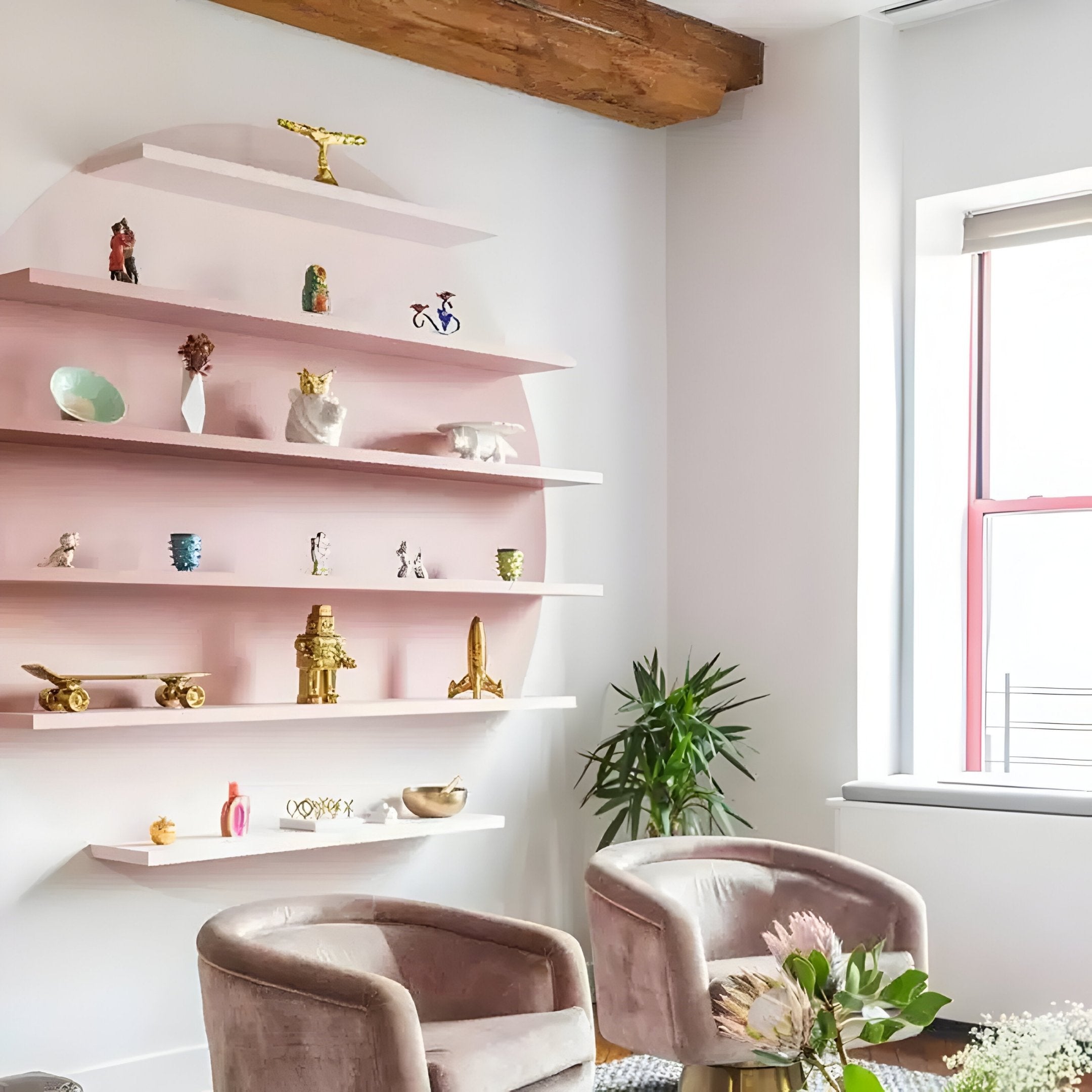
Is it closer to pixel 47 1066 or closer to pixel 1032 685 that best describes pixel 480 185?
pixel 1032 685

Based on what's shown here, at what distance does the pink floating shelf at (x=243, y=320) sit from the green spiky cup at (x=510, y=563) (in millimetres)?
559

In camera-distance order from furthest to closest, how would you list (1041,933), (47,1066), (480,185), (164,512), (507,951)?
(480,185) < (1041,933) < (164,512) < (47,1066) < (507,951)

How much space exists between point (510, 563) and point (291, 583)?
2.50 ft

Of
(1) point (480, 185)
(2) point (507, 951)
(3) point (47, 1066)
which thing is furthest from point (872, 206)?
(3) point (47, 1066)

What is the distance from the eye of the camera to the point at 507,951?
3029 mm

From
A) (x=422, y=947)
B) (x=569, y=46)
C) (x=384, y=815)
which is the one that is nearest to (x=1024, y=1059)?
(x=422, y=947)

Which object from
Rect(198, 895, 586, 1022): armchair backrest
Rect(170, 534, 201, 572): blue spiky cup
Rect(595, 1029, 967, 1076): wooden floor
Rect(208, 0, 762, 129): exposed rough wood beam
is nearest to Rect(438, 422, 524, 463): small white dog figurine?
Rect(170, 534, 201, 572): blue spiky cup

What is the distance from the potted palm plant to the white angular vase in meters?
1.55

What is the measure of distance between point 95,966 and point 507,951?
1143mm

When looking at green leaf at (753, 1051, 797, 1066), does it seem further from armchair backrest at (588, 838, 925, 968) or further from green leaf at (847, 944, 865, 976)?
armchair backrest at (588, 838, 925, 968)

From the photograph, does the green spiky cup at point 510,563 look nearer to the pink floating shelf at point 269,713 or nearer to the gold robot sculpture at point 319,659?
the pink floating shelf at point 269,713

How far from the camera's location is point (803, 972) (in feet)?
5.66

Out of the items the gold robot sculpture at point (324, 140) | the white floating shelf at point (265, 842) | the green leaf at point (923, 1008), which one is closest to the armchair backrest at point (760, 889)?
the white floating shelf at point (265, 842)

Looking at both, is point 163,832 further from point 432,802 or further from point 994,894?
point 994,894
